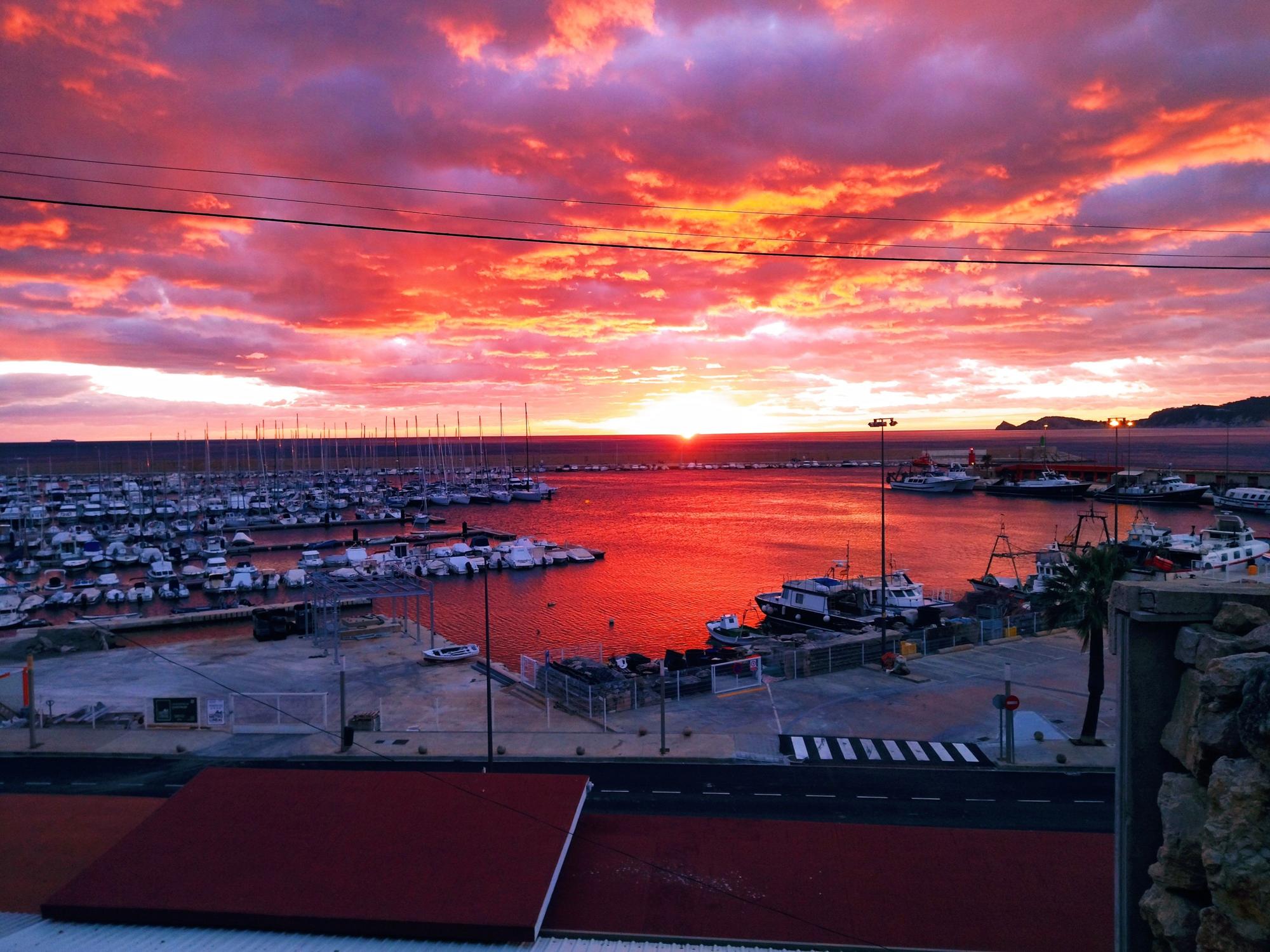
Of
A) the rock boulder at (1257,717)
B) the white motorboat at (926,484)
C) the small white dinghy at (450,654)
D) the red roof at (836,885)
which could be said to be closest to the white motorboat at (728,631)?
the small white dinghy at (450,654)

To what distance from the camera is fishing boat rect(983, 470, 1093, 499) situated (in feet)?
457

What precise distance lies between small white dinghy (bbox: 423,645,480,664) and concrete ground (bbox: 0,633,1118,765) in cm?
52

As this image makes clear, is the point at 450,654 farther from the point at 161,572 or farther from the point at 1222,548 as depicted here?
the point at 1222,548

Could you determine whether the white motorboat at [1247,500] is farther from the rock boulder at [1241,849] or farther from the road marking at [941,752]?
the rock boulder at [1241,849]

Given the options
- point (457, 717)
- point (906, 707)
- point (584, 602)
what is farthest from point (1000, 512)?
point (457, 717)

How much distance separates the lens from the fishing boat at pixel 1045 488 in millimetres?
139375

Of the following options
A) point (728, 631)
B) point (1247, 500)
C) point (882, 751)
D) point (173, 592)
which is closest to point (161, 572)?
point (173, 592)

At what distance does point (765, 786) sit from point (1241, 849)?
1642cm

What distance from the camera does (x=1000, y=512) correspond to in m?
119

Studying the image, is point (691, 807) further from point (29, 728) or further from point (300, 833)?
point (29, 728)

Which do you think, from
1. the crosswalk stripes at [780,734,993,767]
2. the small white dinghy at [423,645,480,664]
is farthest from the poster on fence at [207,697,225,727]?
the crosswalk stripes at [780,734,993,767]

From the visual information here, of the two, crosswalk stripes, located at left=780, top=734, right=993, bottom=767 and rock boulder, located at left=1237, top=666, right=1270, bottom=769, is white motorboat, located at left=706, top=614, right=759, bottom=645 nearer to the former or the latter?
crosswalk stripes, located at left=780, top=734, right=993, bottom=767

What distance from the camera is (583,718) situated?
28.0m

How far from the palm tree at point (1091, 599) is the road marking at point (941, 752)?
423cm
